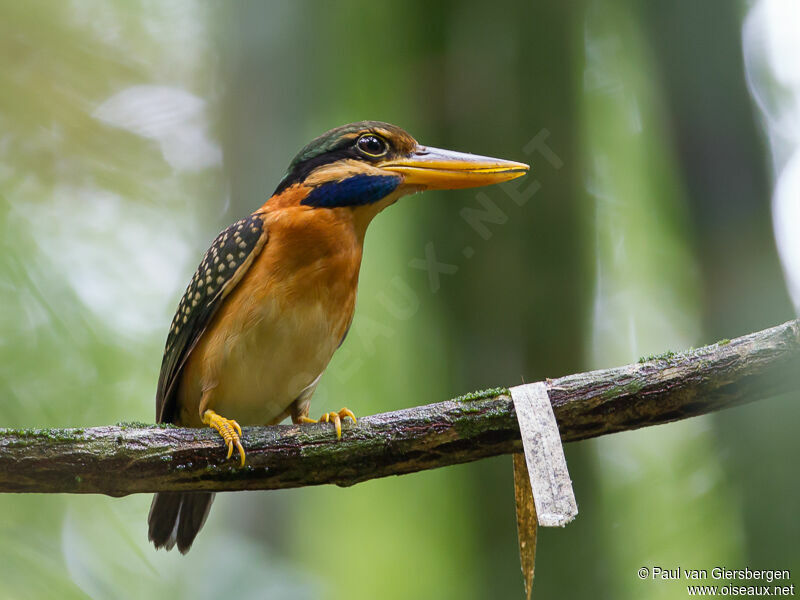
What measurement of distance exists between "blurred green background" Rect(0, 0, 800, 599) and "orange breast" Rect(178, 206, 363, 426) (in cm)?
59

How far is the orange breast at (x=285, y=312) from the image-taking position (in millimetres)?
2729

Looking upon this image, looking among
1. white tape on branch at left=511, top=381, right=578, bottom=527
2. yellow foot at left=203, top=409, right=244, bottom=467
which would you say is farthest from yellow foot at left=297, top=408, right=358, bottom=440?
white tape on branch at left=511, top=381, right=578, bottom=527

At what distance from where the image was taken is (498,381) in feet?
10.0

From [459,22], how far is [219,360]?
1785mm

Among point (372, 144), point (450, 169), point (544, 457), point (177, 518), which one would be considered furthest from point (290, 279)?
point (544, 457)

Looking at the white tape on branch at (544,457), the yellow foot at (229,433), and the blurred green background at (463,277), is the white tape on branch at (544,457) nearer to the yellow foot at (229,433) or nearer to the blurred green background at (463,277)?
the blurred green background at (463,277)

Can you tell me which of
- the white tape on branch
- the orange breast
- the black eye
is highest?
the black eye

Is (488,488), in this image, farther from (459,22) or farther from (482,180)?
(459,22)

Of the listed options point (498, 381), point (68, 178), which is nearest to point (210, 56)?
point (68, 178)

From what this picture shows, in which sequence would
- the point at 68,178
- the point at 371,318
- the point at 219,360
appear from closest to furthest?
the point at 219,360, the point at 371,318, the point at 68,178

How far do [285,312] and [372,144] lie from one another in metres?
0.71

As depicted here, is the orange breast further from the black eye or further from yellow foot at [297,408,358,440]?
yellow foot at [297,408,358,440]

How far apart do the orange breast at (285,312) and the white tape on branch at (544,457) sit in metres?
0.93

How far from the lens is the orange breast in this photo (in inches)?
107
